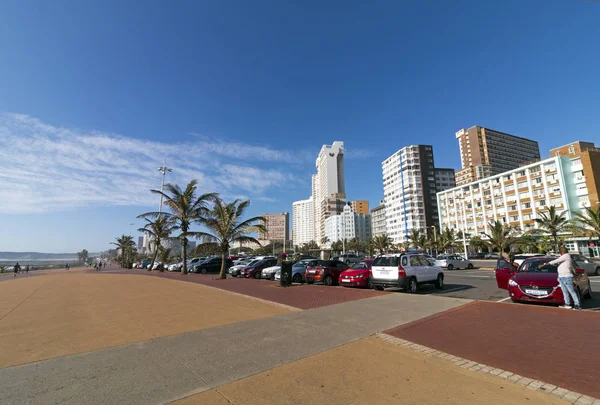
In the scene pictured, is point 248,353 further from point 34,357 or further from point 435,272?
point 435,272

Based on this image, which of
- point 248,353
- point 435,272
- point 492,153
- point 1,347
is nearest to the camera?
point 248,353

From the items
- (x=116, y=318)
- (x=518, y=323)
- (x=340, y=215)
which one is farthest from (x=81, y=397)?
(x=340, y=215)

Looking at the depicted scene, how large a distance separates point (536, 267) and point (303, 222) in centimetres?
18335

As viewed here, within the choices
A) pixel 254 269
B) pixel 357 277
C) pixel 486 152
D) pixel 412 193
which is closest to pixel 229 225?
pixel 254 269

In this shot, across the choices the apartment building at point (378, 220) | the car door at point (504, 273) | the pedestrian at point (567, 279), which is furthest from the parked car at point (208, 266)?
the apartment building at point (378, 220)

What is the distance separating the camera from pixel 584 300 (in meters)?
9.80

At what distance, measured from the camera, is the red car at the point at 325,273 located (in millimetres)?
16609

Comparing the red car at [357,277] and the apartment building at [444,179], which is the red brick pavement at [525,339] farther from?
the apartment building at [444,179]

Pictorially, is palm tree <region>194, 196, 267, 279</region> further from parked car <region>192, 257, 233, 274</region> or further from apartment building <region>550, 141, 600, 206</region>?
apartment building <region>550, 141, 600, 206</region>

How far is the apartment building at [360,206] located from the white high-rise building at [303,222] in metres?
33.7

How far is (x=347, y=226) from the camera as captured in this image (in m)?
146

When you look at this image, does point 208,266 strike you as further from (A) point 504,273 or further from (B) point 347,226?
(B) point 347,226

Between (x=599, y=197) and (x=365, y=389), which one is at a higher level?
(x=599, y=197)

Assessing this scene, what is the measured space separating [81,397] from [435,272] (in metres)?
13.9
